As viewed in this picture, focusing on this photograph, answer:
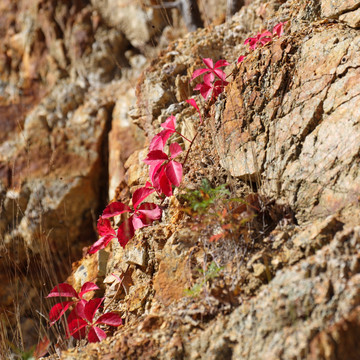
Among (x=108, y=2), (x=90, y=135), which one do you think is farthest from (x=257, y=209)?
(x=108, y=2)

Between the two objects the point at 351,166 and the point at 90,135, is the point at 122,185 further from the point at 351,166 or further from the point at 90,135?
the point at 351,166

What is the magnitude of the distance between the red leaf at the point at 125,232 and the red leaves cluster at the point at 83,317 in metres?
0.24

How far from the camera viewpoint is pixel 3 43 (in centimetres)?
327

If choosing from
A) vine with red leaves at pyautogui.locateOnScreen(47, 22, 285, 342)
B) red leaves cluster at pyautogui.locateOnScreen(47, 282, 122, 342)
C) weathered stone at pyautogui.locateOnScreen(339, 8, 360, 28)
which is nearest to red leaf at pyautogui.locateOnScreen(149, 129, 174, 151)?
vine with red leaves at pyautogui.locateOnScreen(47, 22, 285, 342)

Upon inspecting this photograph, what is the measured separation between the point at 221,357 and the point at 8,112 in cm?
254

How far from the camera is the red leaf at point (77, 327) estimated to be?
4.97ft

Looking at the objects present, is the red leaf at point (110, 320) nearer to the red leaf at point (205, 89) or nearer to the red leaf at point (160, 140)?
the red leaf at point (160, 140)

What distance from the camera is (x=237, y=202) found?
4.75ft

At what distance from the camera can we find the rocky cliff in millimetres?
1109

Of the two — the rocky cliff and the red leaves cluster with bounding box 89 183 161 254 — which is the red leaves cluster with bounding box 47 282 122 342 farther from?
the red leaves cluster with bounding box 89 183 161 254

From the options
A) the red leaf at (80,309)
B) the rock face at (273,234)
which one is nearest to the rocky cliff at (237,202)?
the rock face at (273,234)

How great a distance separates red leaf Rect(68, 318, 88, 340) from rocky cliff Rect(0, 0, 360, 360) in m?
0.09

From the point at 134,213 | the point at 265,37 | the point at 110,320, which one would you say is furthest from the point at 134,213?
the point at 265,37

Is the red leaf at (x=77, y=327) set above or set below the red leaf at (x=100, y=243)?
below
